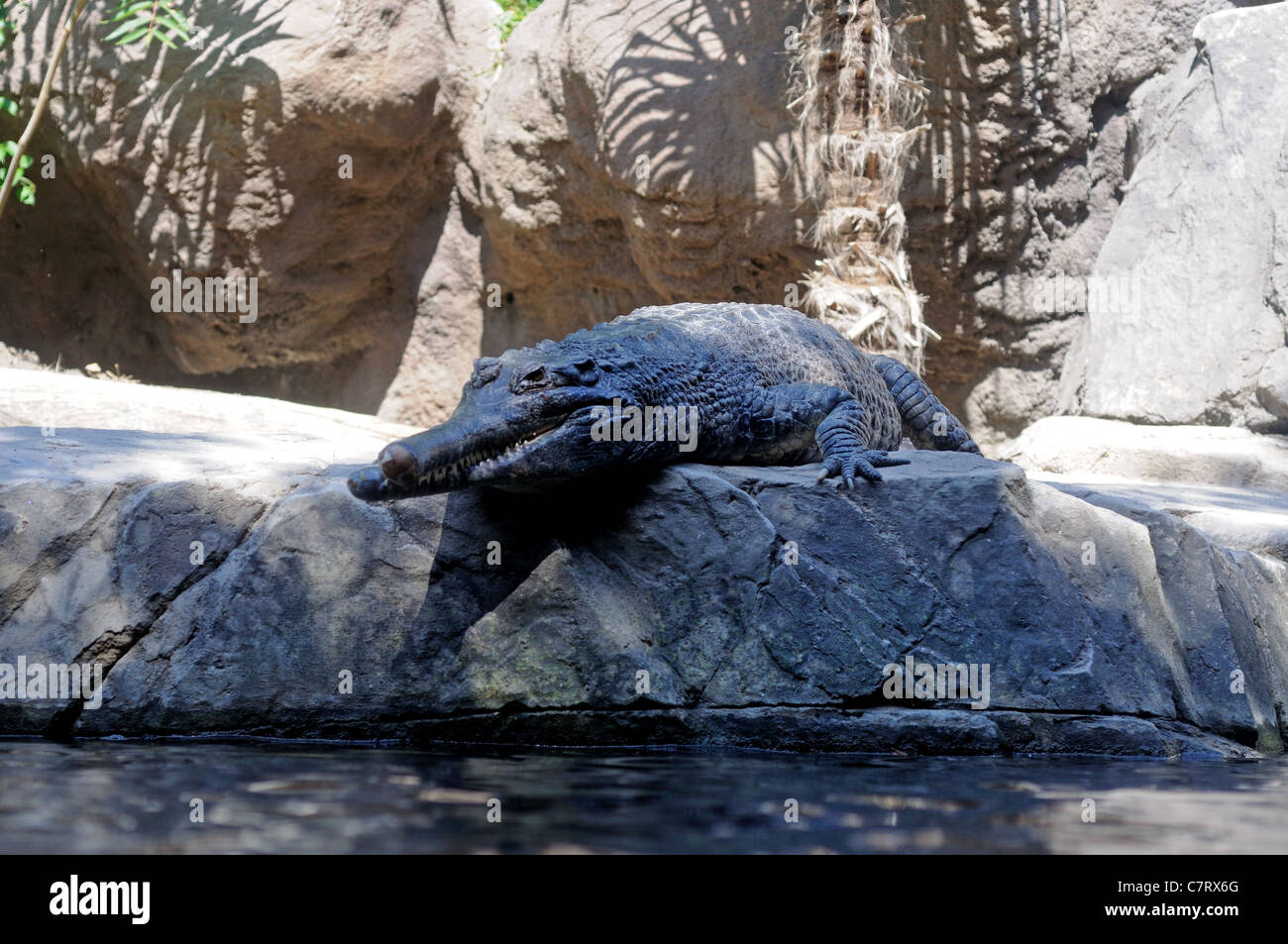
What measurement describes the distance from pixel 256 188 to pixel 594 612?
22.8 feet

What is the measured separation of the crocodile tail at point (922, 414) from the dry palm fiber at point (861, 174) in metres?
1.60

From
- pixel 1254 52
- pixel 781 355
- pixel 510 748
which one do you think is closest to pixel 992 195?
pixel 1254 52

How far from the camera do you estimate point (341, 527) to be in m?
4.00

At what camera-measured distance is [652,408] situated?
4203 mm

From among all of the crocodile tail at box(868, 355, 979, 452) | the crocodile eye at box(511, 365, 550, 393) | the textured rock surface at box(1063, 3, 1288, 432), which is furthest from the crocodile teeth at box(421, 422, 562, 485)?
the textured rock surface at box(1063, 3, 1288, 432)

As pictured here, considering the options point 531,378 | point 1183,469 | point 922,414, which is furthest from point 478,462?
point 1183,469

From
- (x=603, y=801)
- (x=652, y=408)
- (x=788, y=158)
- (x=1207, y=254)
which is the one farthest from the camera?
(x=788, y=158)

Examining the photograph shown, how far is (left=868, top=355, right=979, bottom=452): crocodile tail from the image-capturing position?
6.02 meters

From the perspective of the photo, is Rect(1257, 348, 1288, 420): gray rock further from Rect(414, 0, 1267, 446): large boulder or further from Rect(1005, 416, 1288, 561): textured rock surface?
Rect(414, 0, 1267, 446): large boulder

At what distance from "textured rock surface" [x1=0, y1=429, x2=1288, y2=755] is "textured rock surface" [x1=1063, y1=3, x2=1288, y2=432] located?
4570mm

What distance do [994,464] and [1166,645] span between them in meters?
0.84

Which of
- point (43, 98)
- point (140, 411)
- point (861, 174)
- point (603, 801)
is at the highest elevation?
point (43, 98)

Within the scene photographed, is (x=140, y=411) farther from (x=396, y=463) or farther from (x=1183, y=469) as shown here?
(x=1183, y=469)
